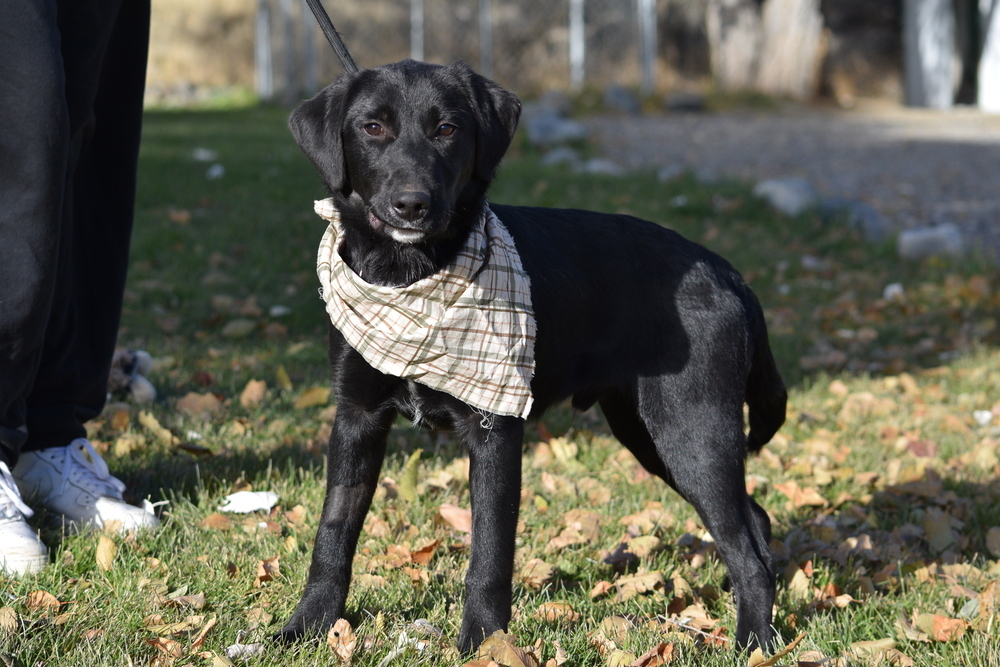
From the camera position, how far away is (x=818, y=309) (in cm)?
646

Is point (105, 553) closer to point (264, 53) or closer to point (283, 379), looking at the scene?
point (283, 379)

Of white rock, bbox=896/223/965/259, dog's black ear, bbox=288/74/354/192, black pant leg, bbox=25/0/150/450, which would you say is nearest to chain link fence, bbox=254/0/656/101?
white rock, bbox=896/223/965/259

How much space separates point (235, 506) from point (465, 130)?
1.54 metres

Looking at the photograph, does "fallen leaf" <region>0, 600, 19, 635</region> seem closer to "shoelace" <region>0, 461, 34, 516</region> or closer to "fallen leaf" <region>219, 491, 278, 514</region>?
"shoelace" <region>0, 461, 34, 516</region>

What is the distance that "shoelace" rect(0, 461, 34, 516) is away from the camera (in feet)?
9.12

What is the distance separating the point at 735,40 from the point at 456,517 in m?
17.0

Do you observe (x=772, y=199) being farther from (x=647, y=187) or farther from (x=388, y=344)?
(x=388, y=344)

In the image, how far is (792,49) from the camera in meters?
18.1

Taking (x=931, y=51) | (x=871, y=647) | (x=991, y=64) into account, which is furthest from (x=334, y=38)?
(x=931, y=51)

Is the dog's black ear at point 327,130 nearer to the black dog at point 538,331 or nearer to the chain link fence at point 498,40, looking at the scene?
the black dog at point 538,331

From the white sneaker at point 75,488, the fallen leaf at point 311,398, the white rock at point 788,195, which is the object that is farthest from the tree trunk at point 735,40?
the white sneaker at point 75,488

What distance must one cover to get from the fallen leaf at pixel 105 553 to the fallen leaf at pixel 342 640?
0.75 meters

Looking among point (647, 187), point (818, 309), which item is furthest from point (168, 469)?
point (647, 187)

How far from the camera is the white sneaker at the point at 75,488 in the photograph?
3018 mm
